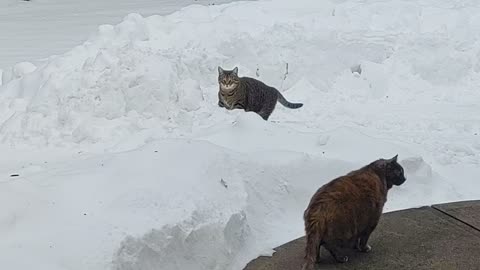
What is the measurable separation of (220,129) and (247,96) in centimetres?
157

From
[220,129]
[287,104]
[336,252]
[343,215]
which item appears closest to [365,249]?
[336,252]

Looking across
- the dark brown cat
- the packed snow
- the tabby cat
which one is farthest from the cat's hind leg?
the tabby cat

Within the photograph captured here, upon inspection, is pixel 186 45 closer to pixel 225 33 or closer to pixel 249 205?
pixel 225 33

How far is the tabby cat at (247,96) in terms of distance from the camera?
7.88 meters

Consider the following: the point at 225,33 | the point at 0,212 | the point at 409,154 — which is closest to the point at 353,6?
the point at 225,33

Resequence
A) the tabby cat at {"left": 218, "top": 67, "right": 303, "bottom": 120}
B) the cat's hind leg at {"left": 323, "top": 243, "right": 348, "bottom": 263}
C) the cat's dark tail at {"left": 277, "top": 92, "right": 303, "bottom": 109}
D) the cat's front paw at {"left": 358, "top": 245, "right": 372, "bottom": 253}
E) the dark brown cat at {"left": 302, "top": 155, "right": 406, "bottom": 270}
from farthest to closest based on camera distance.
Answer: the cat's dark tail at {"left": 277, "top": 92, "right": 303, "bottom": 109}, the tabby cat at {"left": 218, "top": 67, "right": 303, "bottom": 120}, the cat's front paw at {"left": 358, "top": 245, "right": 372, "bottom": 253}, the cat's hind leg at {"left": 323, "top": 243, "right": 348, "bottom": 263}, the dark brown cat at {"left": 302, "top": 155, "right": 406, "bottom": 270}

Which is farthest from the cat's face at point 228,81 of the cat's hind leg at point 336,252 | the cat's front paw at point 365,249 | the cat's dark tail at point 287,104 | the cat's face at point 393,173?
the cat's hind leg at point 336,252

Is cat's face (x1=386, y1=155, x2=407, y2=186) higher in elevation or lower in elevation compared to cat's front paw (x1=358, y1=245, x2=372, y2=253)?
higher

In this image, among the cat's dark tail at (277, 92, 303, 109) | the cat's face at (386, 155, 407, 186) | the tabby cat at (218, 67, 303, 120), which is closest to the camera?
the cat's face at (386, 155, 407, 186)

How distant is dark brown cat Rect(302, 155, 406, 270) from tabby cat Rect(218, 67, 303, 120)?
131 inches

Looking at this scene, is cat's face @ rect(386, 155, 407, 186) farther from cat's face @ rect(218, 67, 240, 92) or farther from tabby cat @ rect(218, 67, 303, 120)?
cat's face @ rect(218, 67, 240, 92)

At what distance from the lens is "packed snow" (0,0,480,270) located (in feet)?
14.2

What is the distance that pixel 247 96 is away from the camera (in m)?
8.02

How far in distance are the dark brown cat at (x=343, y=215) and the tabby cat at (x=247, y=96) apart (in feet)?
10.9
